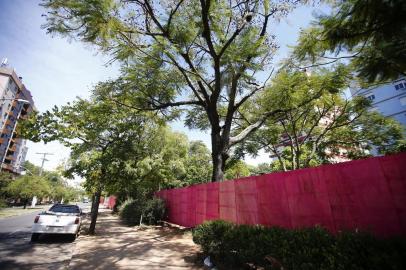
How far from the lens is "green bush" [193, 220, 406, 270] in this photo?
3.35 metres

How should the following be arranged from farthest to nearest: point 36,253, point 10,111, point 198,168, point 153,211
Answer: point 10,111
point 198,168
point 153,211
point 36,253

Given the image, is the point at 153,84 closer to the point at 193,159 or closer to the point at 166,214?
the point at 166,214

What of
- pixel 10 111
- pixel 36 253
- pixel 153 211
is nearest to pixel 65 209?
pixel 36 253

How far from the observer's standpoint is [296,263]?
13.8 feet

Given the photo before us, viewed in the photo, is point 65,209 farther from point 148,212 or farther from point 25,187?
point 25,187

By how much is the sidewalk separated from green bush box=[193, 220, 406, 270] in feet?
4.07

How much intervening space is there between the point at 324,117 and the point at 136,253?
15.7m

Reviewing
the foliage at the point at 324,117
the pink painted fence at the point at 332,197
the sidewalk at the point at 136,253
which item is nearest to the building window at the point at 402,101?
the foliage at the point at 324,117

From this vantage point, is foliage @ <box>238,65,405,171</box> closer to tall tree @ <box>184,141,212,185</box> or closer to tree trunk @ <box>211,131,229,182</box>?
tree trunk @ <box>211,131,229,182</box>

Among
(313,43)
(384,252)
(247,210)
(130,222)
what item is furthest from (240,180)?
(130,222)

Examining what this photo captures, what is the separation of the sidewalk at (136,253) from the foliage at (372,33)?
638cm

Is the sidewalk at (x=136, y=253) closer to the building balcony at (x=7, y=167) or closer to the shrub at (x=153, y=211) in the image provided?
the shrub at (x=153, y=211)

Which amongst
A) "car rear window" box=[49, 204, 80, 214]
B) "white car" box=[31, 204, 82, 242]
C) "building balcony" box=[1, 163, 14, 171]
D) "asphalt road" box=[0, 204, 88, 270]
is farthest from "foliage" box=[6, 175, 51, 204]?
"white car" box=[31, 204, 82, 242]

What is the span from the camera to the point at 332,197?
5258 mm
